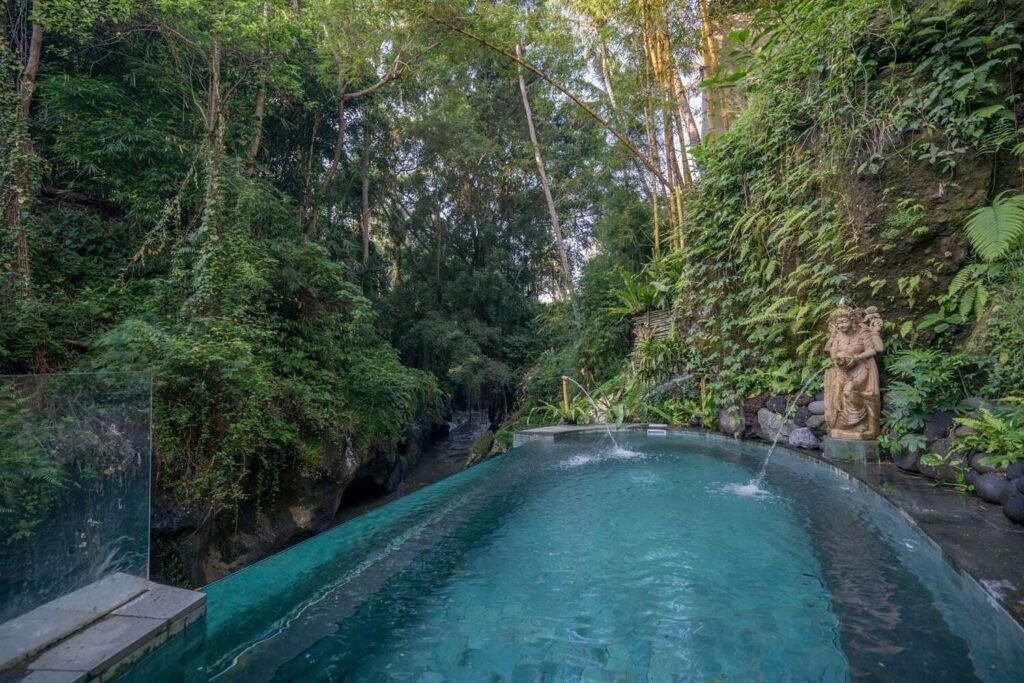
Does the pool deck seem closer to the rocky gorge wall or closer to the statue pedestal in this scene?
the statue pedestal

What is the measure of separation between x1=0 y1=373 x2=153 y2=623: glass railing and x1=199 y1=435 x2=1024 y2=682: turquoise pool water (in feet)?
1.78

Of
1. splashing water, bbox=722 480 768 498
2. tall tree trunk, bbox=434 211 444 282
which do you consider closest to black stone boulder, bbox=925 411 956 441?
splashing water, bbox=722 480 768 498

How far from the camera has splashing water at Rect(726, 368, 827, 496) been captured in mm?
3809

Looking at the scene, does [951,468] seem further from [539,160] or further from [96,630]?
[539,160]

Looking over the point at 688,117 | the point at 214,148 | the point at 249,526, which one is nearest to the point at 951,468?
the point at 249,526

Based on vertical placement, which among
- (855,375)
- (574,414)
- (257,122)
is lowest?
(574,414)

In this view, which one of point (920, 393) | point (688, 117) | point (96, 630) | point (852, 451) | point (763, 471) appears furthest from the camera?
point (688, 117)

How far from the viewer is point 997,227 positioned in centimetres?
395

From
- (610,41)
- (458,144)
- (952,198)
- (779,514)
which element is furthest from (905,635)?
(458,144)

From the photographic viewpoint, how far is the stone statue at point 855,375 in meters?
4.41

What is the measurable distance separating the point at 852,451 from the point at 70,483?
17.9 ft

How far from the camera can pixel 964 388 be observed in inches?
152

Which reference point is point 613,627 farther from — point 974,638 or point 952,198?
point 952,198

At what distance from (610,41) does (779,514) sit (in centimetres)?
918
